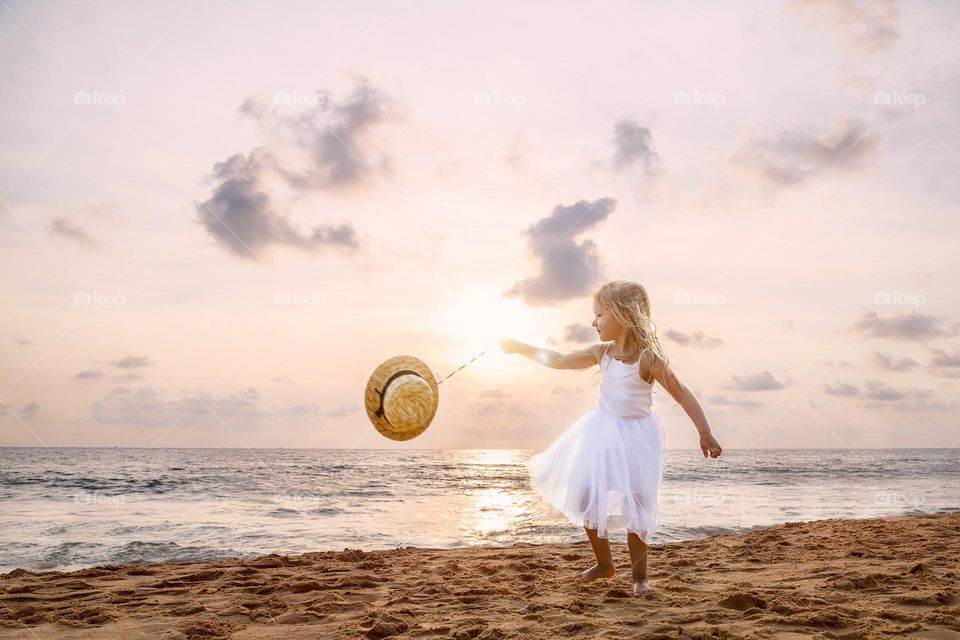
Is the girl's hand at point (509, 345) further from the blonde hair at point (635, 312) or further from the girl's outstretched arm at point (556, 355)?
the blonde hair at point (635, 312)

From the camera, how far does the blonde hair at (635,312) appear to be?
14.5 ft

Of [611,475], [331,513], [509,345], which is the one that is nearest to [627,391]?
[611,475]

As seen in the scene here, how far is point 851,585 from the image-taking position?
429 cm

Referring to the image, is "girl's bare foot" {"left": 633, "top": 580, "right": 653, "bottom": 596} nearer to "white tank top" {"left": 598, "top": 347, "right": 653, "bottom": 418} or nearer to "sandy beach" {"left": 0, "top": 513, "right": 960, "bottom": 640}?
"sandy beach" {"left": 0, "top": 513, "right": 960, "bottom": 640}

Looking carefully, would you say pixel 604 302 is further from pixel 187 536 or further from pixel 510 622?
pixel 187 536

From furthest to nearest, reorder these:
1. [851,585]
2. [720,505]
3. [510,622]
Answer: [720,505]
[851,585]
[510,622]

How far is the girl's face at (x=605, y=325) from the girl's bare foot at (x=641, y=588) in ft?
5.39

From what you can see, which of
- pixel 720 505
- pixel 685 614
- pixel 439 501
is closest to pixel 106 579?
pixel 685 614

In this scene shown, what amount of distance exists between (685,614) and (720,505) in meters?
10.2

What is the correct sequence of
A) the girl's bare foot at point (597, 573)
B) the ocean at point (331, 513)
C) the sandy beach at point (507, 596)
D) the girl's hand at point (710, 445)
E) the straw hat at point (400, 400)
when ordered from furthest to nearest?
the ocean at point (331, 513), the girl's bare foot at point (597, 573), the straw hat at point (400, 400), the girl's hand at point (710, 445), the sandy beach at point (507, 596)

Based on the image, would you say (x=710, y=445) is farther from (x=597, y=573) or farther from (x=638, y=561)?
(x=597, y=573)

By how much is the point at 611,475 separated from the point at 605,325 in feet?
3.38

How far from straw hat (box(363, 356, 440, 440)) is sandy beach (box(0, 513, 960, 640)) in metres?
1.15

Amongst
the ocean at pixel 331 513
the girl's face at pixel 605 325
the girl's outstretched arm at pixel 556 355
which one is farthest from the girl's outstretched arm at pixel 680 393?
the ocean at pixel 331 513
